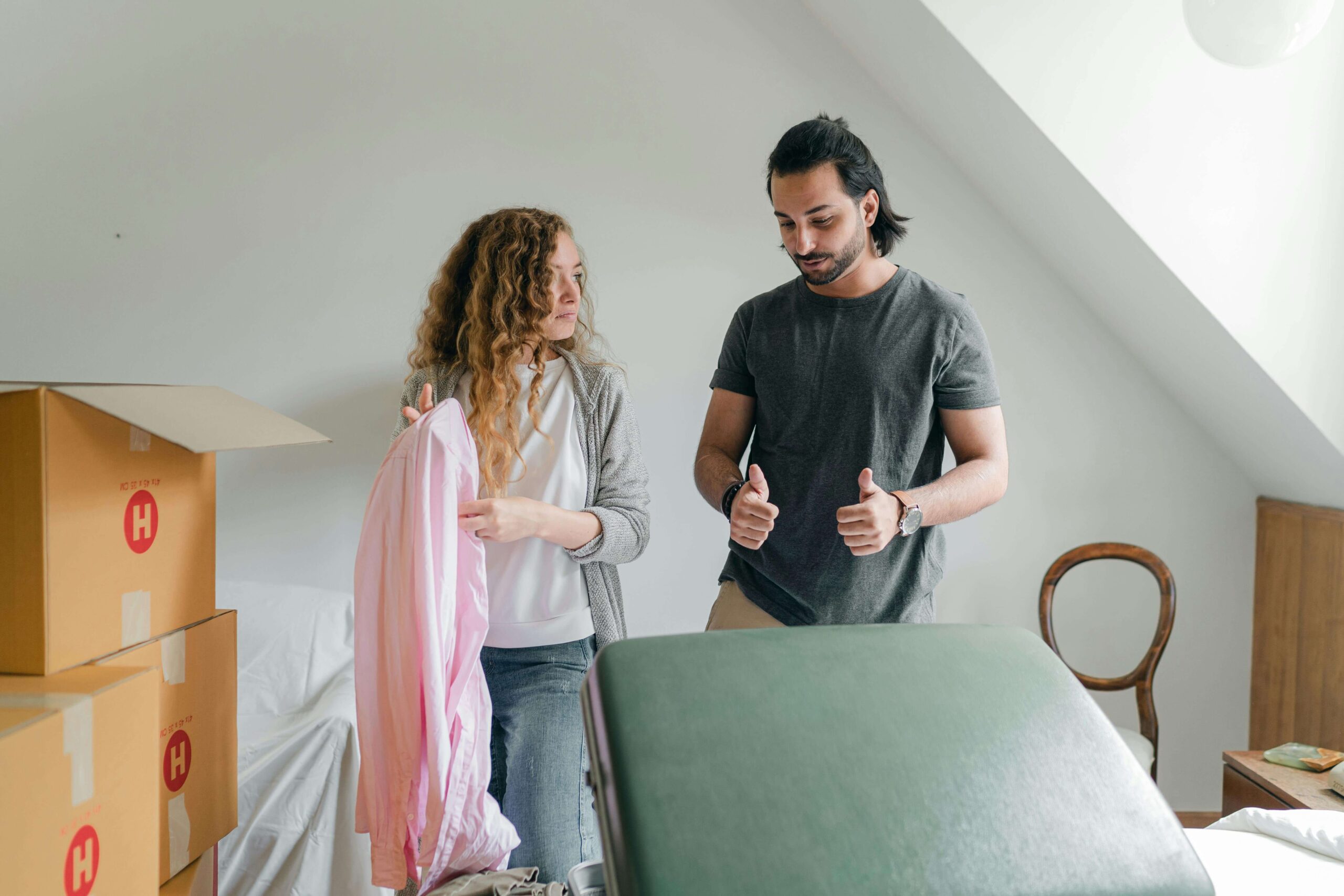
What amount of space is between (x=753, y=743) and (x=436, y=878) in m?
0.87

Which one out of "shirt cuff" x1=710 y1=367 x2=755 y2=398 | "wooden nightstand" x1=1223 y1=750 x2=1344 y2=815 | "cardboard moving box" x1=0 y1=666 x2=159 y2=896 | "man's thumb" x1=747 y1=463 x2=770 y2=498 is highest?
"shirt cuff" x1=710 y1=367 x2=755 y2=398

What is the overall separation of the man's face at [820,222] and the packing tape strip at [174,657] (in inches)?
39.8

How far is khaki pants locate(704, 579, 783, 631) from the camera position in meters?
1.46

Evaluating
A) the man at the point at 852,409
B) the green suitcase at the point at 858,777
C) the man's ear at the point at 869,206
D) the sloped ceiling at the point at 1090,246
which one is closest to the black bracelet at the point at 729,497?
the man at the point at 852,409

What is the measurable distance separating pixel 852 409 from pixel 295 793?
1191 mm

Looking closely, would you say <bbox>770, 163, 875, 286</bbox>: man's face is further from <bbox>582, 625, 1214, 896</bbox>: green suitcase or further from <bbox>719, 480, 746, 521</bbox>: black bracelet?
<bbox>582, 625, 1214, 896</bbox>: green suitcase

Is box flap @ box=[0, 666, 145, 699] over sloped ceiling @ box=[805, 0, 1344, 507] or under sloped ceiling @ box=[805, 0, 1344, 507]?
under

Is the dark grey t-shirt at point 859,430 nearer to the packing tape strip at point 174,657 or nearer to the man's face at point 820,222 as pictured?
the man's face at point 820,222

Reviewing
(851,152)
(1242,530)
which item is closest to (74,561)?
(851,152)

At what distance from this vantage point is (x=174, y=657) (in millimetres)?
1023

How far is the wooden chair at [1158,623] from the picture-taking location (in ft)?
7.22

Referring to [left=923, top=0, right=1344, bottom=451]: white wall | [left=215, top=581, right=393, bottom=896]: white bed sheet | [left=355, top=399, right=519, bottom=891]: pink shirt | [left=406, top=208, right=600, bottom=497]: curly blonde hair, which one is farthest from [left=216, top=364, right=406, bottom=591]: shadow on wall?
[left=923, top=0, right=1344, bottom=451]: white wall

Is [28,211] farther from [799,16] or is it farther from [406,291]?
[799,16]

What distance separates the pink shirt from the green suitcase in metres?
0.68
